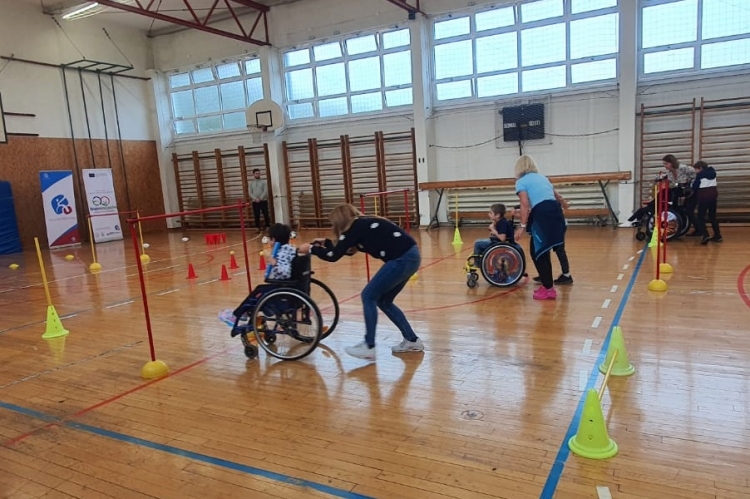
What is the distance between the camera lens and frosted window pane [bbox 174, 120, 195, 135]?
1422 centimetres

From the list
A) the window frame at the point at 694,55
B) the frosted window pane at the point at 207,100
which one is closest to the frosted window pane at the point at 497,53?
the window frame at the point at 694,55

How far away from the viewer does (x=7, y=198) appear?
36.1 feet

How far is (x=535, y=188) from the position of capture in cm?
472

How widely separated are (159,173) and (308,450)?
A: 1363cm

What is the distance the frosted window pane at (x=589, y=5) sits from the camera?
361 inches

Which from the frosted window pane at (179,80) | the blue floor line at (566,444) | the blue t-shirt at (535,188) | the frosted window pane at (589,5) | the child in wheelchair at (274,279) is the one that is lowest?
the blue floor line at (566,444)

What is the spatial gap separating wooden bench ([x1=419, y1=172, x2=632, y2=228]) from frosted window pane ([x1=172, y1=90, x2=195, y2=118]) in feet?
23.5

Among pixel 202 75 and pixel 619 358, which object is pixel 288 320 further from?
pixel 202 75

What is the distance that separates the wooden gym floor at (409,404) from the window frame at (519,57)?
213 inches

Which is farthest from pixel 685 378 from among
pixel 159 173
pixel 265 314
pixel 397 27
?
pixel 159 173

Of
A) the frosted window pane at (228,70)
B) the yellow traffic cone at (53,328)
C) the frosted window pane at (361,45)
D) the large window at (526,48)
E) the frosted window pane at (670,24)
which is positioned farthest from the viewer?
the frosted window pane at (228,70)

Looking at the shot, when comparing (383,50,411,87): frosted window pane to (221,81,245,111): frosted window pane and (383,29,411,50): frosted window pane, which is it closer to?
(383,29,411,50): frosted window pane

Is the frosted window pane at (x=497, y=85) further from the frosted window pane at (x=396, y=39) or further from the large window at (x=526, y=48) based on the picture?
the frosted window pane at (x=396, y=39)

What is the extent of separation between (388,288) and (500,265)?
2.24 m
